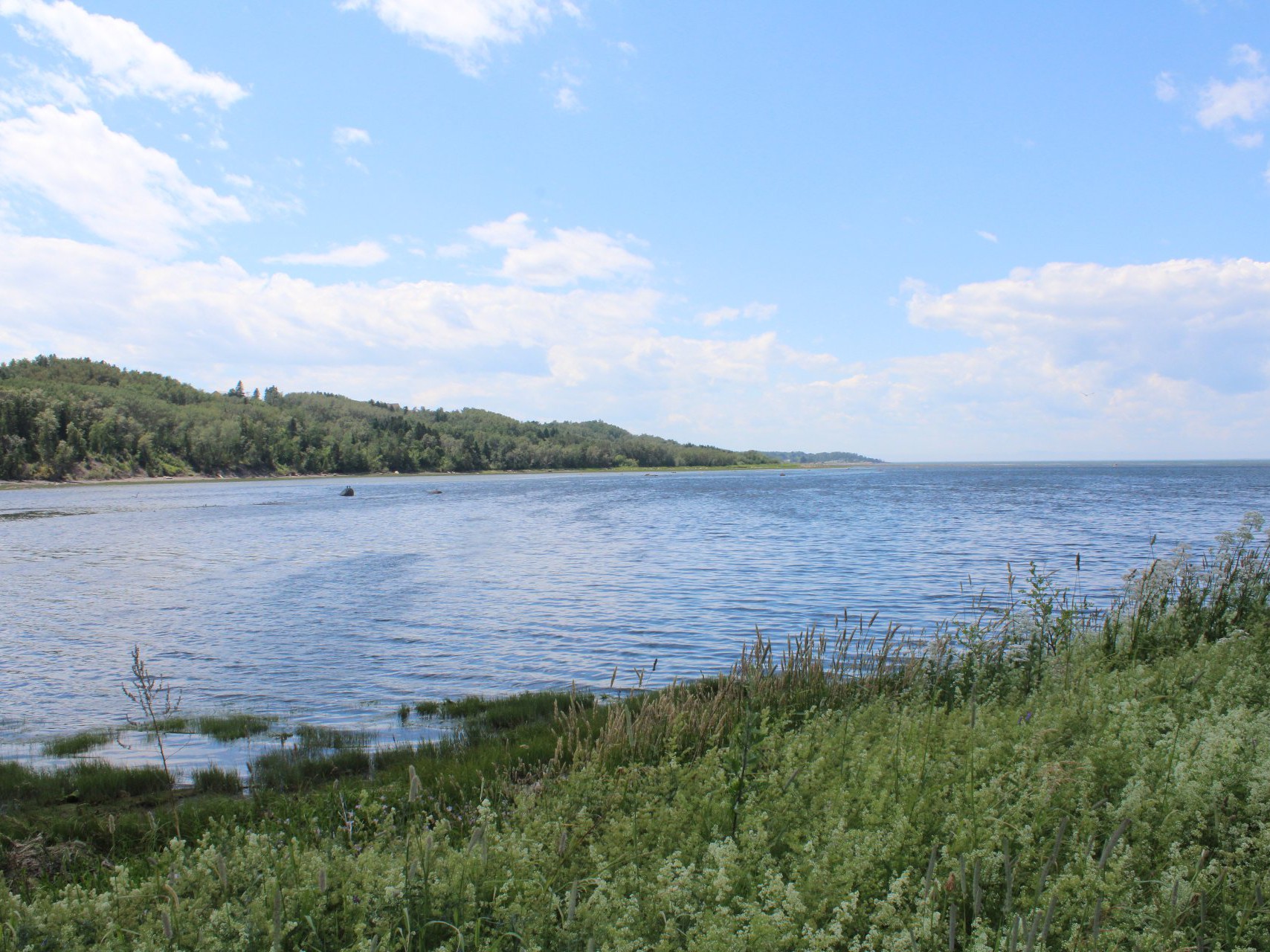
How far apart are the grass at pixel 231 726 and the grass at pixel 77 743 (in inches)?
53.2

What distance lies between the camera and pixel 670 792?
7.04 metres

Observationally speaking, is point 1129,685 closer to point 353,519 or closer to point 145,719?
point 145,719

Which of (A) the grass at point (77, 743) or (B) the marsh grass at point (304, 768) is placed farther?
(A) the grass at point (77, 743)

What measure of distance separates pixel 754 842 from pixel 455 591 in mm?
25009

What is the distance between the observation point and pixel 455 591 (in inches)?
1139

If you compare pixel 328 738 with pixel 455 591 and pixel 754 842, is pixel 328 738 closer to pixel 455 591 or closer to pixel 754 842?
pixel 754 842

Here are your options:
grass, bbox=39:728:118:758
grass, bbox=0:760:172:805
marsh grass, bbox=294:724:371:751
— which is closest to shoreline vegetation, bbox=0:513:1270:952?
grass, bbox=0:760:172:805

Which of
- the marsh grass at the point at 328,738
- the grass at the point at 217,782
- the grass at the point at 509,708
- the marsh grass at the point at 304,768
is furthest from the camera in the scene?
the grass at the point at 509,708

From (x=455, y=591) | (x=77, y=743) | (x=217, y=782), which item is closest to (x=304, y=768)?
(x=217, y=782)

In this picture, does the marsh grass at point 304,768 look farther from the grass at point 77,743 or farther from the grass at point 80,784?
the grass at point 77,743

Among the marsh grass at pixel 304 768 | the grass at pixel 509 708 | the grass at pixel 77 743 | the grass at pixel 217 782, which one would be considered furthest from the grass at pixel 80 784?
the grass at pixel 509 708

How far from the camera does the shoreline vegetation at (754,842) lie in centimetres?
412

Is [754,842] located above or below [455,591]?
above

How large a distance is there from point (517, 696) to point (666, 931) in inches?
442
